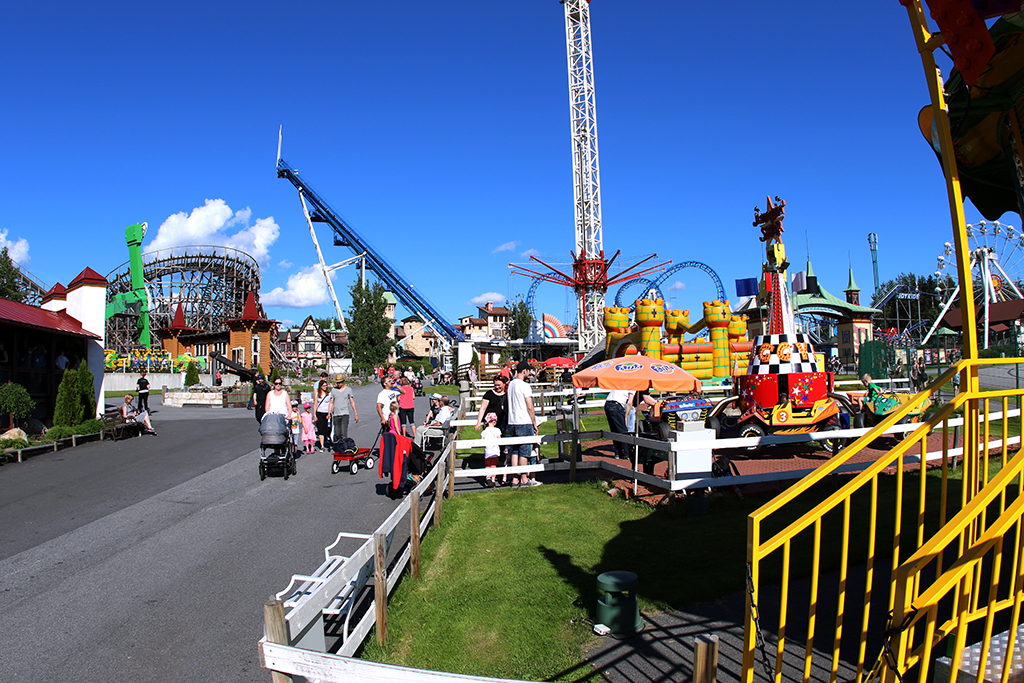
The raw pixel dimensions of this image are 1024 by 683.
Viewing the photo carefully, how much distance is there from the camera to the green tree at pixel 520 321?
51.2 meters

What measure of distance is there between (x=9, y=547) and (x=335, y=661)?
241 inches

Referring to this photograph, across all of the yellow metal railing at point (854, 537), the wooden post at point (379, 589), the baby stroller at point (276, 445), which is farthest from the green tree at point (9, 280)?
the yellow metal railing at point (854, 537)

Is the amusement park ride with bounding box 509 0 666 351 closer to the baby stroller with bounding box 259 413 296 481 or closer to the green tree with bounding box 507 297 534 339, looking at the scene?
the green tree with bounding box 507 297 534 339

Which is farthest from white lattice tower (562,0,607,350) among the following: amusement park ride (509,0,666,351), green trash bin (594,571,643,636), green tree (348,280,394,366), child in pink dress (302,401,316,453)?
green trash bin (594,571,643,636)

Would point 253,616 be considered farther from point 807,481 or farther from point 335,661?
point 807,481

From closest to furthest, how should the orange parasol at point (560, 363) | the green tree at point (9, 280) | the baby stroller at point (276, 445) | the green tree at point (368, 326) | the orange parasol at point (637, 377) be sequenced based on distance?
the baby stroller at point (276, 445)
the orange parasol at point (637, 377)
the orange parasol at point (560, 363)
the green tree at point (9, 280)
the green tree at point (368, 326)

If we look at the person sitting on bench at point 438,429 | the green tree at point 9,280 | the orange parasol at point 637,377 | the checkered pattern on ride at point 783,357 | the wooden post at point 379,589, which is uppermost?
the green tree at point 9,280

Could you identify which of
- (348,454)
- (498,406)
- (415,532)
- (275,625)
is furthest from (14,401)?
(275,625)

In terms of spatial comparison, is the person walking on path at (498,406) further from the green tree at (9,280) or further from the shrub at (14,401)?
the green tree at (9,280)

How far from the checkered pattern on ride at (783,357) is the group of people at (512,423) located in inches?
144

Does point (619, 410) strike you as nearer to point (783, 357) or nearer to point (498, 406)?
point (498, 406)

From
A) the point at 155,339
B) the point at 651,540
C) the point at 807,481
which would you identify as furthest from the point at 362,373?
the point at 807,481

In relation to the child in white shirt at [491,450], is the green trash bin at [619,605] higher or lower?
lower

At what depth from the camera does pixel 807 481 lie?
9.39 ft
